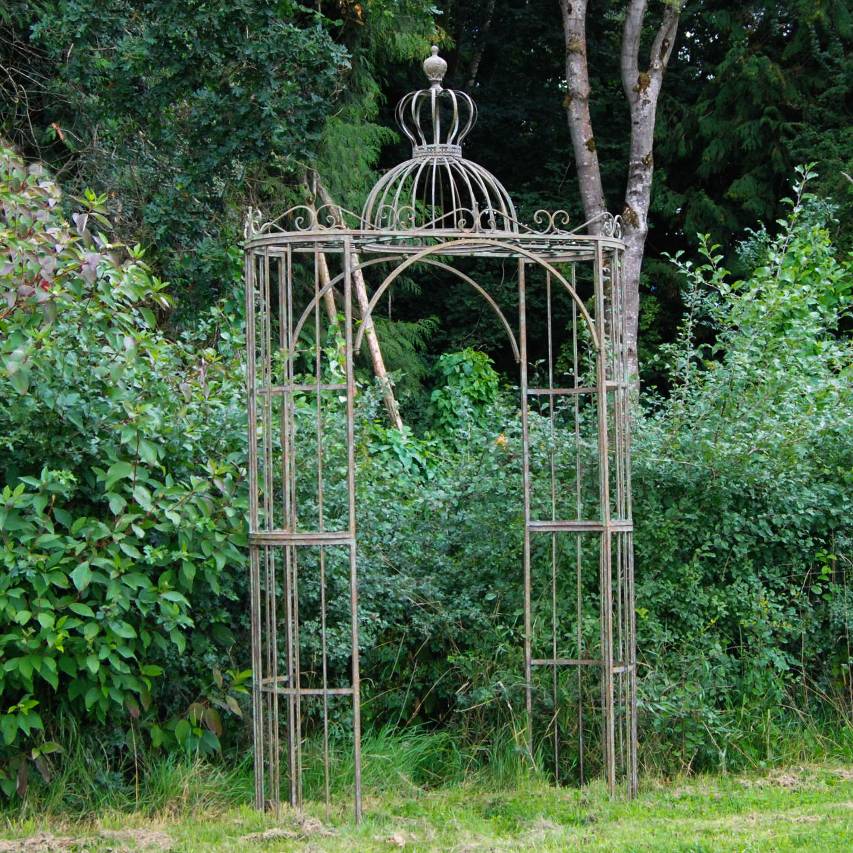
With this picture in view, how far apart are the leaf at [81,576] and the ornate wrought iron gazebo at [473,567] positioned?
0.67m

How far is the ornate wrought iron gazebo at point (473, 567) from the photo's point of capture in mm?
4895

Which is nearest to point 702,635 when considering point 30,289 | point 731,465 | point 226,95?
point 731,465

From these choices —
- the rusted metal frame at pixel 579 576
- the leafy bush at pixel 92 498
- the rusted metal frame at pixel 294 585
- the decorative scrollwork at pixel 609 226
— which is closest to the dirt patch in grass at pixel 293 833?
the rusted metal frame at pixel 294 585

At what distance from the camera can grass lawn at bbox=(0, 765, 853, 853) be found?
4473mm

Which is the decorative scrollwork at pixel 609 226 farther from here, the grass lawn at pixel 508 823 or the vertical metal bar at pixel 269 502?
the grass lawn at pixel 508 823

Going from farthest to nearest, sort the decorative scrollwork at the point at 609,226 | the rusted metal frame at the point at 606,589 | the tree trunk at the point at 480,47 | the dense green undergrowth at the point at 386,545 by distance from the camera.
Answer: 1. the tree trunk at the point at 480,47
2. the decorative scrollwork at the point at 609,226
3. the rusted metal frame at the point at 606,589
4. the dense green undergrowth at the point at 386,545

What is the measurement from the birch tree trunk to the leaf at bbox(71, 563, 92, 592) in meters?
7.82

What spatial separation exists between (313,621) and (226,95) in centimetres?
463

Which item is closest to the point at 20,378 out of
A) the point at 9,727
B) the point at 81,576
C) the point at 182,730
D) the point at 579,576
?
the point at 81,576

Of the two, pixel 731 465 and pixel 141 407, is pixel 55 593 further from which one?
pixel 731 465

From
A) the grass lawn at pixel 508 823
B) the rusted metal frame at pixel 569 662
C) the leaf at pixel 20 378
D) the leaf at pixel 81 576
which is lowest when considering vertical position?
the grass lawn at pixel 508 823

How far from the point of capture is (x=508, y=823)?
4.85 m

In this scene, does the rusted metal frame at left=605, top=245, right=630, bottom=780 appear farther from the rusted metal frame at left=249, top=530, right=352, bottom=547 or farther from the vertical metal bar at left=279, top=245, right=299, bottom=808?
the vertical metal bar at left=279, top=245, right=299, bottom=808

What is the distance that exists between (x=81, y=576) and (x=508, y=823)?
202 cm
